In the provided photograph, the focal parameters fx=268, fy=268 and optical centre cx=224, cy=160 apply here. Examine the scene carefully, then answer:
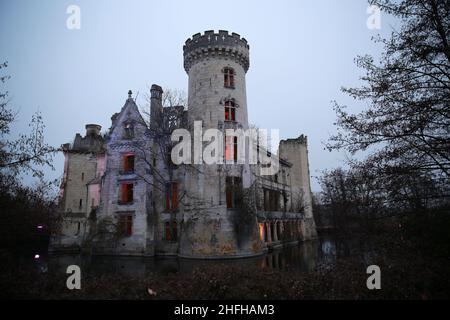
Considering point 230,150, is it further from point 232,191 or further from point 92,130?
point 92,130

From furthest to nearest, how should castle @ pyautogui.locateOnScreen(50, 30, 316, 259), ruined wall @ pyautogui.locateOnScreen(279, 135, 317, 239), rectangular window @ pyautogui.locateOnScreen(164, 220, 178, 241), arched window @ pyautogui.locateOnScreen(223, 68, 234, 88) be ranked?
1. ruined wall @ pyautogui.locateOnScreen(279, 135, 317, 239)
2. rectangular window @ pyautogui.locateOnScreen(164, 220, 178, 241)
3. arched window @ pyautogui.locateOnScreen(223, 68, 234, 88)
4. castle @ pyautogui.locateOnScreen(50, 30, 316, 259)

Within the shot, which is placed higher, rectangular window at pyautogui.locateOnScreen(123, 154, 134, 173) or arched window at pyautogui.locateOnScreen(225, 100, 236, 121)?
arched window at pyautogui.locateOnScreen(225, 100, 236, 121)

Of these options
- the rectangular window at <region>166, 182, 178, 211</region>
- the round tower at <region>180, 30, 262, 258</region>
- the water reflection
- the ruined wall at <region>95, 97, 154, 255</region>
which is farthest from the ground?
the rectangular window at <region>166, 182, 178, 211</region>

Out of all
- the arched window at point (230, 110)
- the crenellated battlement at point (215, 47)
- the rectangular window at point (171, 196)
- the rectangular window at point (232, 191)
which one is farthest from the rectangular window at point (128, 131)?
the rectangular window at point (232, 191)

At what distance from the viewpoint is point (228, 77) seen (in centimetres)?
2544

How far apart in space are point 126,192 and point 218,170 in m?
10.6

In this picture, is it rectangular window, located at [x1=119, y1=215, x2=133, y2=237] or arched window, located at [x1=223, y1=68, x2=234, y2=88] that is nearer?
arched window, located at [x1=223, y1=68, x2=234, y2=88]

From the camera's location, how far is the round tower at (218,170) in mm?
22141

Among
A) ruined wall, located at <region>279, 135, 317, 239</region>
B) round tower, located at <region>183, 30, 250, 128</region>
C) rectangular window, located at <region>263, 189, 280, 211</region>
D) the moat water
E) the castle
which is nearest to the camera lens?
the moat water

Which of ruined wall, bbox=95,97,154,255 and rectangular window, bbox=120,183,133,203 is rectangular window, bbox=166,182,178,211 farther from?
rectangular window, bbox=120,183,133,203

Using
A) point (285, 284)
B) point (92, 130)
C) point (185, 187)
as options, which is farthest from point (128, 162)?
point (285, 284)

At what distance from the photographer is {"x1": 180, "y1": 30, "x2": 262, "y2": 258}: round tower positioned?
22141 mm
